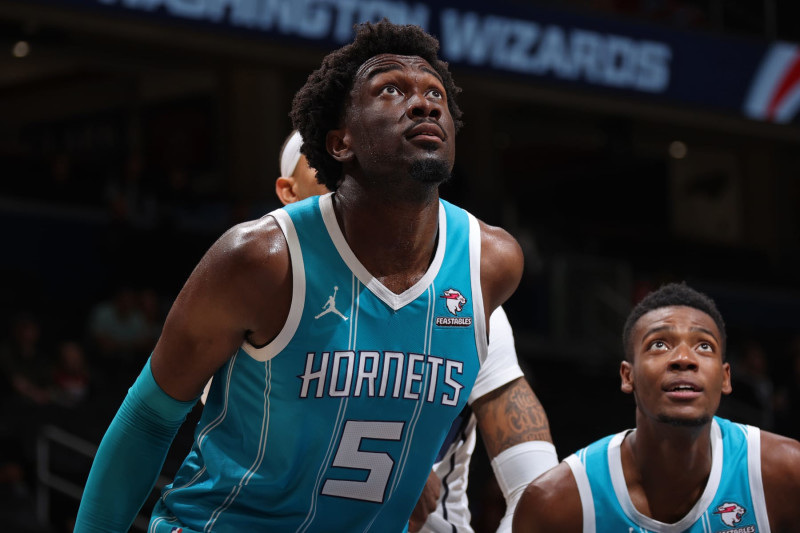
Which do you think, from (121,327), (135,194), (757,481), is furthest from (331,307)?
(135,194)

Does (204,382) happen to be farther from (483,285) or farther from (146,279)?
(146,279)

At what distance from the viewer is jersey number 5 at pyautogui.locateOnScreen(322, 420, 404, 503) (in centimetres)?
266

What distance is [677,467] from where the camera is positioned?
369 cm

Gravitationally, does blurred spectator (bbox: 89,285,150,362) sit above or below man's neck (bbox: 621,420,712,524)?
below

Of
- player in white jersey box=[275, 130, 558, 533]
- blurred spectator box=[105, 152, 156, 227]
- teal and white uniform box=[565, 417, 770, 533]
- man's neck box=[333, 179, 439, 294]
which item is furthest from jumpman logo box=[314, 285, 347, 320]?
blurred spectator box=[105, 152, 156, 227]

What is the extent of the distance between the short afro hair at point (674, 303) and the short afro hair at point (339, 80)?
4.23 ft

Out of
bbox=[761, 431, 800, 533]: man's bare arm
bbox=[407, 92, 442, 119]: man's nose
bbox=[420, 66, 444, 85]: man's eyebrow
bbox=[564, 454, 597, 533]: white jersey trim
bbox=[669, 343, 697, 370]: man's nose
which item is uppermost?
bbox=[420, 66, 444, 85]: man's eyebrow

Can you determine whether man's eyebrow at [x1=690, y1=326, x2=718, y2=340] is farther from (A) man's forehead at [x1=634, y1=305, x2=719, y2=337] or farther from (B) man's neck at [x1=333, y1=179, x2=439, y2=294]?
(B) man's neck at [x1=333, y1=179, x2=439, y2=294]

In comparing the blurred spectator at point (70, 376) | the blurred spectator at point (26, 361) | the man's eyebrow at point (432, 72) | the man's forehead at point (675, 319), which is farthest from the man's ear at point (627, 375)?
the blurred spectator at point (26, 361)

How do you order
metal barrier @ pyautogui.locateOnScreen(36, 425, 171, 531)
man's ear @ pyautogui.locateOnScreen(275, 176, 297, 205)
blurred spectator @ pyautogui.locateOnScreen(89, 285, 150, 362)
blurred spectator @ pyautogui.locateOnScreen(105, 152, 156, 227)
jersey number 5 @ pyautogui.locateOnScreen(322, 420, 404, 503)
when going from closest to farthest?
jersey number 5 @ pyautogui.locateOnScreen(322, 420, 404, 503) < man's ear @ pyautogui.locateOnScreen(275, 176, 297, 205) < metal barrier @ pyautogui.locateOnScreen(36, 425, 171, 531) < blurred spectator @ pyautogui.locateOnScreen(89, 285, 150, 362) < blurred spectator @ pyautogui.locateOnScreen(105, 152, 156, 227)

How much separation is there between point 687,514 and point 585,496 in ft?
1.09

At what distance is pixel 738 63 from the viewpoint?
13336mm

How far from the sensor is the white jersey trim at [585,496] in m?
3.64

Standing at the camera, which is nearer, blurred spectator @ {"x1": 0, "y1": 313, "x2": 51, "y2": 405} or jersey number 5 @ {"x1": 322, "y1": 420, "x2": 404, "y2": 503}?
jersey number 5 @ {"x1": 322, "y1": 420, "x2": 404, "y2": 503}
